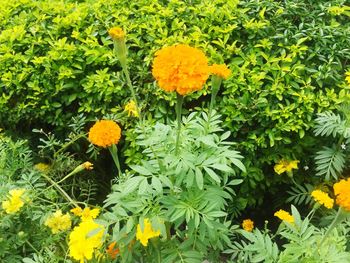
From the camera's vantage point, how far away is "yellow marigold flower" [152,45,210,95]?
55.7 inches

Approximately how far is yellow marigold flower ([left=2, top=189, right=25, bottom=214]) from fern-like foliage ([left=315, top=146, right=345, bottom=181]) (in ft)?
5.05

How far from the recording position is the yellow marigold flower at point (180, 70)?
1414 millimetres

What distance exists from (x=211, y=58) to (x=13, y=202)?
1.28m

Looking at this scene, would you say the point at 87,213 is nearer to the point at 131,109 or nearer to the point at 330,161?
the point at 131,109

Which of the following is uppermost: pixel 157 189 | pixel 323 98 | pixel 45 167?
pixel 157 189

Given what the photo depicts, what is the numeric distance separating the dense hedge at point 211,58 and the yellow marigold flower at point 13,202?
2.84 feet

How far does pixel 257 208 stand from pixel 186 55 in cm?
194

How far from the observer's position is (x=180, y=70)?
1411 mm

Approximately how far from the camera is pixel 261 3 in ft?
9.23

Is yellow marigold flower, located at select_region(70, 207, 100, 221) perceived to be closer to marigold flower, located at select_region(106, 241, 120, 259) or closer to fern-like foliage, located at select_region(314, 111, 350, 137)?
marigold flower, located at select_region(106, 241, 120, 259)

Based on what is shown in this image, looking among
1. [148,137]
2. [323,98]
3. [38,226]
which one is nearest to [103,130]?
[148,137]

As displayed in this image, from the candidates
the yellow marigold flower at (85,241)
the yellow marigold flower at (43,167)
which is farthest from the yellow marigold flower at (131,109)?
the yellow marigold flower at (85,241)

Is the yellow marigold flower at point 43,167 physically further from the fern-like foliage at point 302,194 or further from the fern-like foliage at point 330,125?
the fern-like foliage at point 330,125

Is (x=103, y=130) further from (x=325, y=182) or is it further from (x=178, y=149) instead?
(x=325, y=182)
